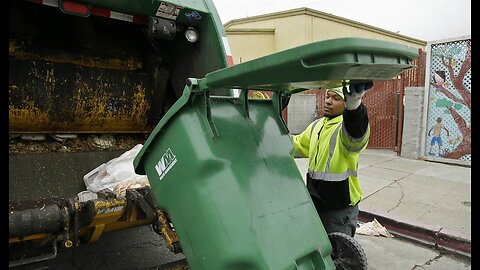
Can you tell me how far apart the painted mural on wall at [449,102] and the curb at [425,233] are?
12.1 ft

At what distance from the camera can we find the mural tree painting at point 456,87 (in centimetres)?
652

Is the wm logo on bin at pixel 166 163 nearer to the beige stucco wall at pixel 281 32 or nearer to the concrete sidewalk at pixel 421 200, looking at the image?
the concrete sidewalk at pixel 421 200

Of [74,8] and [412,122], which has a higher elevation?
[74,8]

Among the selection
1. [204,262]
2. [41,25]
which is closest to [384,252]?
[204,262]

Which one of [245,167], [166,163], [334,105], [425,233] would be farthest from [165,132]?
[425,233]

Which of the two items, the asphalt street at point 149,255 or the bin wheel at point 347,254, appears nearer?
the bin wheel at point 347,254

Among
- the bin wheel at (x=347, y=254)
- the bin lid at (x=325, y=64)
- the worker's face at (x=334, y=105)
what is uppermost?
the bin lid at (x=325, y=64)

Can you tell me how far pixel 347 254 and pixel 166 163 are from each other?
1.12 metres

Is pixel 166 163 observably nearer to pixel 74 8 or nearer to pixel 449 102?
pixel 74 8

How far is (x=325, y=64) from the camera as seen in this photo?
122cm

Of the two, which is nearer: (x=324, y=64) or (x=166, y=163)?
(x=324, y=64)

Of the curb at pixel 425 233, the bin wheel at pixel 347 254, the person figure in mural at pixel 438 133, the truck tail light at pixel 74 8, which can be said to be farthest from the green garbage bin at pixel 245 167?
the person figure in mural at pixel 438 133

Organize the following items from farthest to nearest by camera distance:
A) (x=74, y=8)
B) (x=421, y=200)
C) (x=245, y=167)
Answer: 1. (x=421, y=200)
2. (x=74, y=8)
3. (x=245, y=167)

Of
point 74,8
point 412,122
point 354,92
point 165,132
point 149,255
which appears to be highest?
point 74,8
